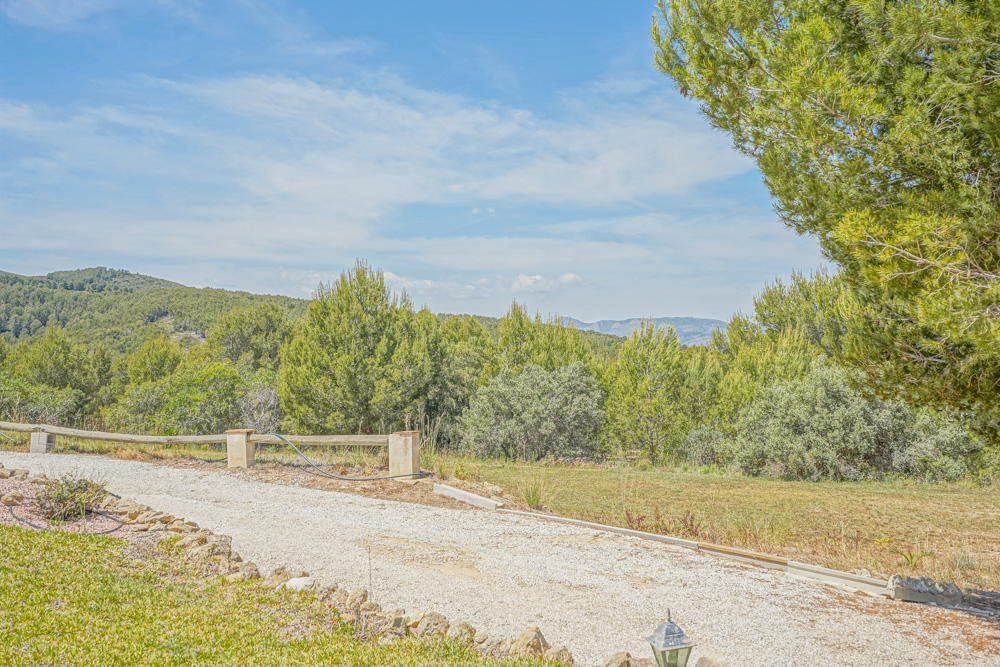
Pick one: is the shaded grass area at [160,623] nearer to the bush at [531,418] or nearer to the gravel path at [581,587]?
the gravel path at [581,587]

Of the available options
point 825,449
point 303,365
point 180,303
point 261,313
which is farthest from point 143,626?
point 180,303

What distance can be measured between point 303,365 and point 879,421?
2003 cm

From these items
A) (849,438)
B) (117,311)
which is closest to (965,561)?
(849,438)

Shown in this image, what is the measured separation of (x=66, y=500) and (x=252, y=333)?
158ft

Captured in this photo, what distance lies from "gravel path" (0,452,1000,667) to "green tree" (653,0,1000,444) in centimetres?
212

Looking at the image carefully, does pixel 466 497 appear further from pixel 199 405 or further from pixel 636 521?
pixel 199 405

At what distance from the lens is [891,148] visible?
4.61 m

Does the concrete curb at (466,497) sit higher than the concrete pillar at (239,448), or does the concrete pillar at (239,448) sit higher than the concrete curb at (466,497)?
the concrete pillar at (239,448)

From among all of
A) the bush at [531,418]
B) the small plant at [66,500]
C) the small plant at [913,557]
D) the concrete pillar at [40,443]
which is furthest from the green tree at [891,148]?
the bush at [531,418]

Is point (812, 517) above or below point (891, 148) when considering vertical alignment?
below

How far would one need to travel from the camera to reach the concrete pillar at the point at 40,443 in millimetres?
13477

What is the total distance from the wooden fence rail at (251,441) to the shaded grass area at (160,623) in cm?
502

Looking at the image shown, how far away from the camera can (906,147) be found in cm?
454

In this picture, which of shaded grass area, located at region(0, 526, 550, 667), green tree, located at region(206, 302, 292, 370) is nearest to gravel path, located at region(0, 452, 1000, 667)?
shaded grass area, located at region(0, 526, 550, 667)
